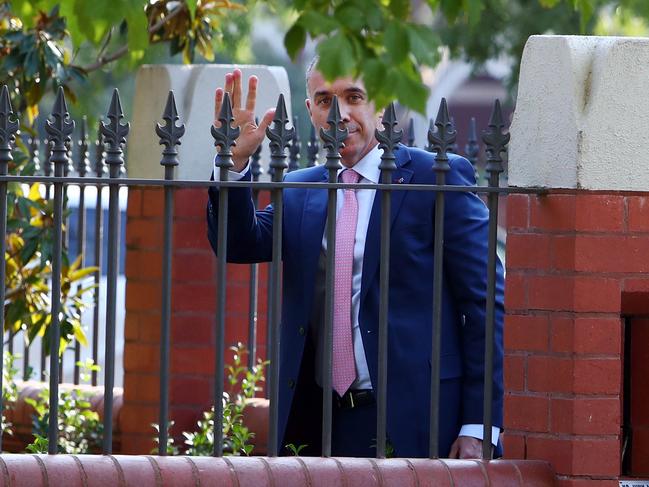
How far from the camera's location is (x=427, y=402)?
4.60 metres

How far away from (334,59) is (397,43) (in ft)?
0.62

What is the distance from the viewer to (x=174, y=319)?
21.5 feet

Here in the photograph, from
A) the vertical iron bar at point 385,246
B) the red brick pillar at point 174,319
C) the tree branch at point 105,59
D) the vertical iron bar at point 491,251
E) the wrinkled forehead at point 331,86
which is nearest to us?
the vertical iron bar at point 385,246

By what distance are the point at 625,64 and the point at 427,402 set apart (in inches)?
46.8

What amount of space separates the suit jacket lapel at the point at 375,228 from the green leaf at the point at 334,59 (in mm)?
774

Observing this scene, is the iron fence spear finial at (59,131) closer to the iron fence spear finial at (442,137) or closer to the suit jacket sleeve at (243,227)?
the suit jacket sleeve at (243,227)

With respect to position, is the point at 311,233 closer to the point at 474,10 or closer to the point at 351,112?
the point at 351,112

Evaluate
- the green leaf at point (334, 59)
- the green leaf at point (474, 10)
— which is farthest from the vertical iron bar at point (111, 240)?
the green leaf at point (474, 10)

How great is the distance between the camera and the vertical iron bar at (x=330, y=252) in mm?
4207

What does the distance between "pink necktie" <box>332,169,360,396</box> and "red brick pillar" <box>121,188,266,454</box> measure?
A: 2.02m

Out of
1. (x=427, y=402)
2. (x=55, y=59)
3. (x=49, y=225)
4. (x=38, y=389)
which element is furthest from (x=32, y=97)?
(x=427, y=402)

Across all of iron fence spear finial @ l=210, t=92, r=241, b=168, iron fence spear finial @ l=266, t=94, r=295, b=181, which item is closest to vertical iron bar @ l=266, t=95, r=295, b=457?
iron fence spear finial @ l=266, t=94, r=295, b=181

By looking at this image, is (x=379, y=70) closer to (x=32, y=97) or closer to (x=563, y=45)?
(x=563, y=45)

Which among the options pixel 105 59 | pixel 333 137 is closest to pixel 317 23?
pixel 333 137
